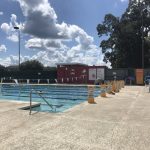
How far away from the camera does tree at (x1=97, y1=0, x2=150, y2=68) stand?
39094 mm

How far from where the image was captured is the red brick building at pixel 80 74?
30.8m

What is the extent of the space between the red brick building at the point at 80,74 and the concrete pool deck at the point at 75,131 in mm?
22822

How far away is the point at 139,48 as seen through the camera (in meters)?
39.2

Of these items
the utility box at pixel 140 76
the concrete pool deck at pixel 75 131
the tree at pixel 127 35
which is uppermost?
the tree at pixel 127 35

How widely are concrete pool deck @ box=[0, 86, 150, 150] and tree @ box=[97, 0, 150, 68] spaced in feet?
105

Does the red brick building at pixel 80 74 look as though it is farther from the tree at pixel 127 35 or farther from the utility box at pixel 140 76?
the tree at pixel 127 35

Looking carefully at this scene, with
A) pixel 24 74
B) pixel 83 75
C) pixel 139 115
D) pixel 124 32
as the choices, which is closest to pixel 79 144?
pixel 139 115

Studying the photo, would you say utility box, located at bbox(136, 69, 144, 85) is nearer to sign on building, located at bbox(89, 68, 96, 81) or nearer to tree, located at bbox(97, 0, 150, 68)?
sign on building, located at bbox(89, 68, 96, 81)

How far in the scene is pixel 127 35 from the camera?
38750 mm

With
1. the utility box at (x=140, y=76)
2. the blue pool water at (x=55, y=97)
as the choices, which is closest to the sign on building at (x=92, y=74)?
the utility box at (x=140, y=76)

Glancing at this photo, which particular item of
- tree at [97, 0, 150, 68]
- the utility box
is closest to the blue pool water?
the utility box

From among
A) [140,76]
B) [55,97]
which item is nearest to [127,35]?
[140,76]

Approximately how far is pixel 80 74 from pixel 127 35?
1178 centimetres

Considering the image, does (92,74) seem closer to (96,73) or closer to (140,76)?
(96,73)
